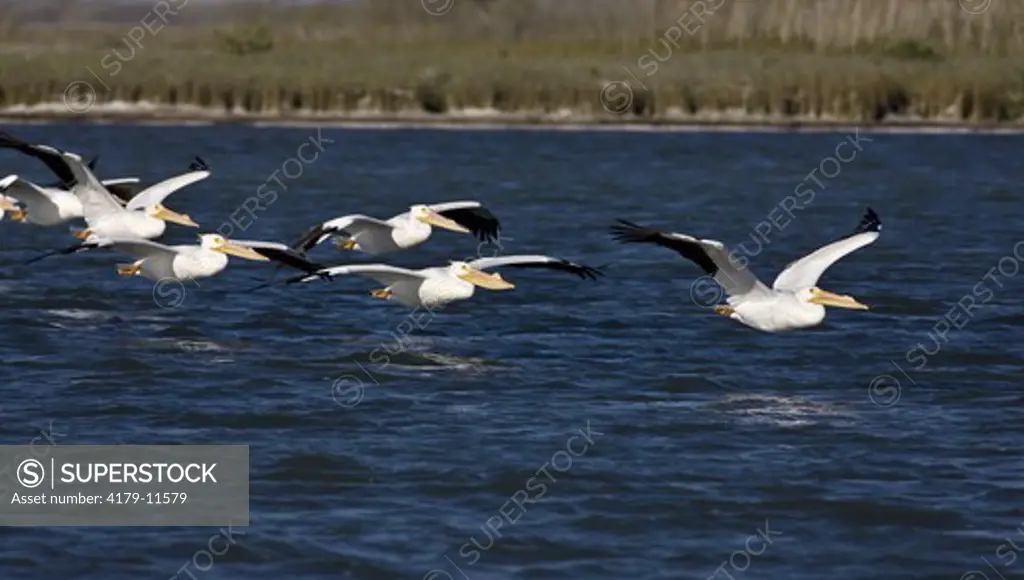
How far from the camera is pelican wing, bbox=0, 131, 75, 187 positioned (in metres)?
15.7

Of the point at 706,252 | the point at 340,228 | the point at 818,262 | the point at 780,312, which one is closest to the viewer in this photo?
the point at 706,252

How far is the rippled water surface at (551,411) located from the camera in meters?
9.99

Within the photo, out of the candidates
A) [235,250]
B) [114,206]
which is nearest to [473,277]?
[235,250]

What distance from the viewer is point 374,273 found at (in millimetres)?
14664

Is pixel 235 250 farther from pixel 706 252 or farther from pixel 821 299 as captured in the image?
pixel 821 299

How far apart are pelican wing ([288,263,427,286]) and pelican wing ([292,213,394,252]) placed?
1.00 metres

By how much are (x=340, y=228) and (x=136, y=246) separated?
1.65 metres

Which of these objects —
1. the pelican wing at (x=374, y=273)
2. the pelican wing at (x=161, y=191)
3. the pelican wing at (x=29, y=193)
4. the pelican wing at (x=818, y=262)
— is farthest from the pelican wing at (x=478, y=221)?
the pelican wing at (x=818, y=262)

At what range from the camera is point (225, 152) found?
40969 mm

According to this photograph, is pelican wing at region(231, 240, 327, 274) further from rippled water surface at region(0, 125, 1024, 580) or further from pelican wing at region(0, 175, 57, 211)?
pelican wing at region(0, 175, 57, 211)

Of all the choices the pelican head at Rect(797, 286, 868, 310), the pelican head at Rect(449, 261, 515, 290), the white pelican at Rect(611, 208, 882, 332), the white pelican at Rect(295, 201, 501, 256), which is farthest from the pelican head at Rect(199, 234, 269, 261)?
the pelican head at Rect(797, 286, 868, 310)

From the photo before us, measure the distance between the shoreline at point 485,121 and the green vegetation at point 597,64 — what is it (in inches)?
6.9

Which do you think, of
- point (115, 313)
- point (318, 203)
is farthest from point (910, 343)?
point (318, 203)

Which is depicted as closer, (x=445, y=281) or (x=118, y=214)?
→ (x=445, y=281)
